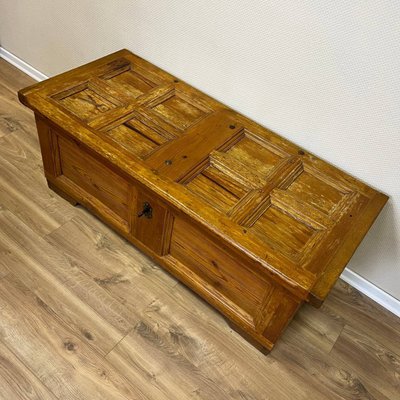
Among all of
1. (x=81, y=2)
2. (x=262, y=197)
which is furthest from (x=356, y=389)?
(x=81, y=2)

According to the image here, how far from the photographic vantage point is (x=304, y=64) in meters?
1.06

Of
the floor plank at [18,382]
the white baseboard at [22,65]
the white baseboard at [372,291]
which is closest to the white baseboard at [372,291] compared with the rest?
the white baseboard at [372,291]

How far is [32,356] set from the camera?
3.44 ft

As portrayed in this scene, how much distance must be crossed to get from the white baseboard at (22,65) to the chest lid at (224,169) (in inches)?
27.6

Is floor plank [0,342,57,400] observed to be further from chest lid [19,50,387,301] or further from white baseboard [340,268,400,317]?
white baseboard [340,268,400,317]

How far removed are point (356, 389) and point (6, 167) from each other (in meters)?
1.40

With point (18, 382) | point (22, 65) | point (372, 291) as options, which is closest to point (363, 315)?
point (372, 291)

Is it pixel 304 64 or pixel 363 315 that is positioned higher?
pixel 304 64

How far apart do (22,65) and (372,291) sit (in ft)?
6.02

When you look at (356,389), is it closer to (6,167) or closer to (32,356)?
(32,356)

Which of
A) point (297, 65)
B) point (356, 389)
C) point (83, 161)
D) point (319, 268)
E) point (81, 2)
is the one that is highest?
point (297, 65)

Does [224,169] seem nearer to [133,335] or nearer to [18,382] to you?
[133,335]

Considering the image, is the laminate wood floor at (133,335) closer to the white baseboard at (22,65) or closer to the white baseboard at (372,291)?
the white baseboard at (372,291)

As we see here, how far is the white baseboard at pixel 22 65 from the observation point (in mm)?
1886
